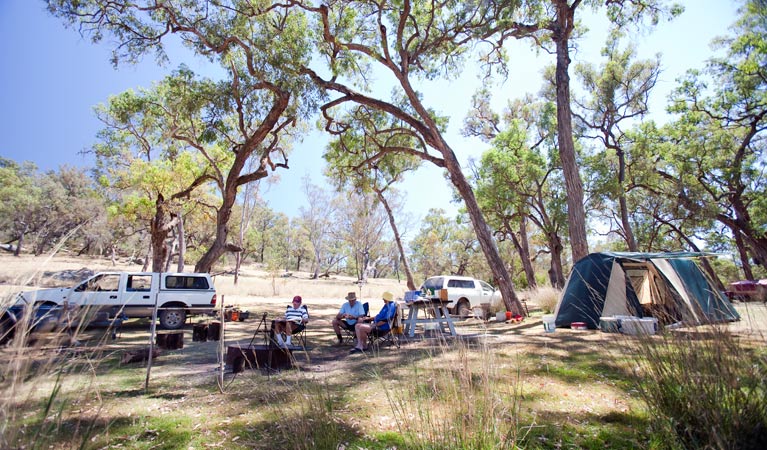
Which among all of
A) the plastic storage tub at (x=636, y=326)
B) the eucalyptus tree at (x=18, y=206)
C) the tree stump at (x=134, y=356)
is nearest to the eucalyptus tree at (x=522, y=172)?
the plastic storage tub at (x=636, y=326)

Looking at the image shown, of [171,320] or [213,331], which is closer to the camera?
[213,331]

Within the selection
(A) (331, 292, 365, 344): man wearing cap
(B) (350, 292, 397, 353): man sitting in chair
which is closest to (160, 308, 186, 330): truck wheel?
(A) (331, 292, 365, 344): man wearing cap

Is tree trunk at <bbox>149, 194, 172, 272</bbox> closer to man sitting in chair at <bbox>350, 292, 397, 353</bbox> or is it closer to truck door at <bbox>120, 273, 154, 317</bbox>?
truck door at <bbox>120, 273, 154, 317</bbox>

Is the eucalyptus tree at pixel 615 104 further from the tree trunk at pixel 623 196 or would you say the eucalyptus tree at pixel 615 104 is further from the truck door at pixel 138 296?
the truck door at pixel 138 296

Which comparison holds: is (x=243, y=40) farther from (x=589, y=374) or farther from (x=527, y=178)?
(x=527, y=178)

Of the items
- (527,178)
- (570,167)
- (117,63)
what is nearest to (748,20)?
(527,178)

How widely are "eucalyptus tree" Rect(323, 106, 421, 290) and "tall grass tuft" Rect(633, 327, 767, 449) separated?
12051mm

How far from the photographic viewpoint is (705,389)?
242 cm

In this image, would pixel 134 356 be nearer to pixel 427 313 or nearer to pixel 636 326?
pixel 427 313

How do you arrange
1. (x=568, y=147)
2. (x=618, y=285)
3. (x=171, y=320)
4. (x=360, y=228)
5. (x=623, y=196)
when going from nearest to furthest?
1. (x=618, y=285)
2. (x=568, y=147)
3. (x=171, y=320)
4. (x=623, y=196)
5. (x=360, y=228)

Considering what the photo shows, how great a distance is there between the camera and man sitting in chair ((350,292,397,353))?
24.6 ft

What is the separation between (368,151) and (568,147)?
858 centimetres

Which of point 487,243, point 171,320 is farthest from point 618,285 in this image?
point 171,320

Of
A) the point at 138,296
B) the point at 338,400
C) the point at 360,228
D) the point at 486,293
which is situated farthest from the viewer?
the point at 360,228
